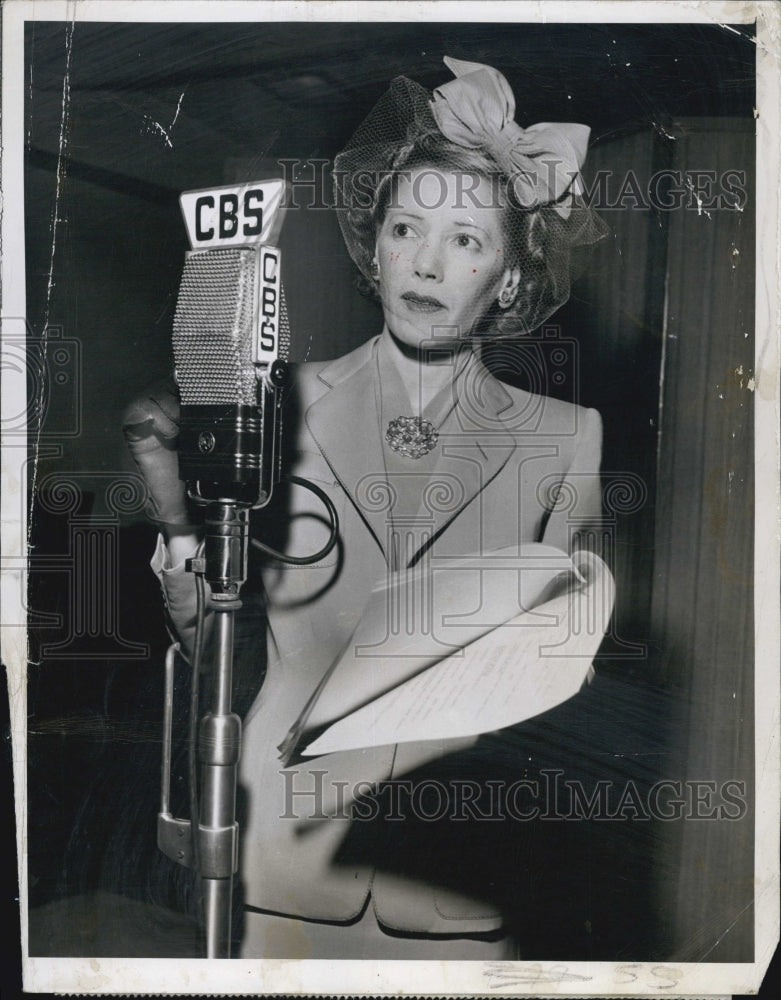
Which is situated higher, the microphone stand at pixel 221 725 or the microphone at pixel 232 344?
the microphone at pixel 232 344

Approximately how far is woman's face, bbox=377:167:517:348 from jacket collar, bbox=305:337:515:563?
11 centimetres

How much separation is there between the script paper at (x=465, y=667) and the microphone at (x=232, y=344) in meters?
0.35

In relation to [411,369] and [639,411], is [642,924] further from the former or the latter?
[411,369]

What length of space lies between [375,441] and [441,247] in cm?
38

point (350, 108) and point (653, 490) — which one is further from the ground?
point (350, 108)

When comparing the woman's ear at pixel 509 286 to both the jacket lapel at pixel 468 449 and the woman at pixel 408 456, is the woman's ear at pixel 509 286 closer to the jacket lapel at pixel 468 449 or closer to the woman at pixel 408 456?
the woman at pixel 408 456

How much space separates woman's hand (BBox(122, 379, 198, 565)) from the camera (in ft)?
5.66

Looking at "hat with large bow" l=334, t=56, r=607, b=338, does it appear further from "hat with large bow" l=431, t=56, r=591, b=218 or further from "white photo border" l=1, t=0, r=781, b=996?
"white photo border" l=1, t=0, r=781, b=996

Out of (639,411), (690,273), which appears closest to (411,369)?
(639,411)

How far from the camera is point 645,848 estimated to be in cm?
174

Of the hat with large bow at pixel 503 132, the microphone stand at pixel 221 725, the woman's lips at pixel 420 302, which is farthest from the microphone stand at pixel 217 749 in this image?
the hat with large bow at pixel 503 132

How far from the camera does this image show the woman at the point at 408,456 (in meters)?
1.70

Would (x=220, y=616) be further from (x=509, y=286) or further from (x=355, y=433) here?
(x=509, y=286)

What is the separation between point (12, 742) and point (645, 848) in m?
1.22
